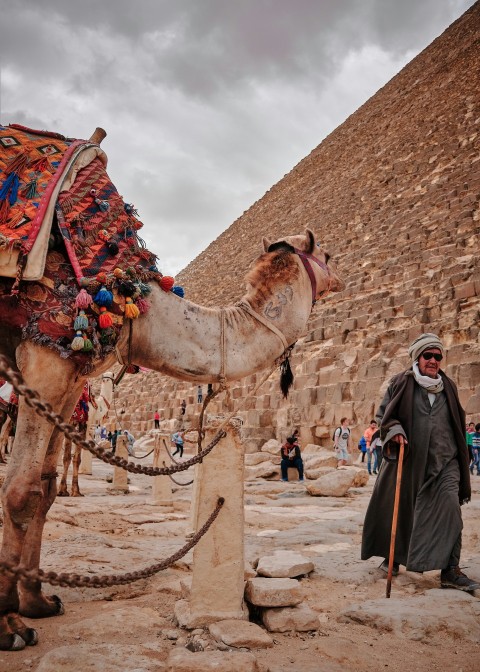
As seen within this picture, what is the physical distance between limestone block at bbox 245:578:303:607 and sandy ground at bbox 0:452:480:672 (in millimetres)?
169

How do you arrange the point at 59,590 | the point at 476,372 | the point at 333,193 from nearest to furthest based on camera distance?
the point at 59,590, the point at 476,372, the point at 333,193

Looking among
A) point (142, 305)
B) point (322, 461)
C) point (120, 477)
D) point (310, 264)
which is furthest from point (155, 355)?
point (322, 461)

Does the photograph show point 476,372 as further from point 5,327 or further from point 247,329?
point 5,327

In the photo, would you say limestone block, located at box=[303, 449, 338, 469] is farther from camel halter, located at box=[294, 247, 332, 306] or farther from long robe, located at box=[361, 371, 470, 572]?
camel halter, located at box=[294, 247, 332, 306]

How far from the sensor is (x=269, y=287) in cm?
316

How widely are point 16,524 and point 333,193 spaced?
3921 cm

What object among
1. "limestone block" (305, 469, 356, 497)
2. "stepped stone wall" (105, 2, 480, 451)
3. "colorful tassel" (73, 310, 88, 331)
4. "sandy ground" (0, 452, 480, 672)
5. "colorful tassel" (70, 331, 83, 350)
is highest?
"stepped stone wall" (105, 2, 480, 451)

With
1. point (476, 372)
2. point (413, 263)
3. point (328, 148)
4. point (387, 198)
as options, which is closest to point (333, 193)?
point (387, 198)

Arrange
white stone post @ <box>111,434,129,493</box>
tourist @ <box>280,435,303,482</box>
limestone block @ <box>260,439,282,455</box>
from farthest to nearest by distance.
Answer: limestone block @ <box>260,439,282,455</box> < tourist @ <box>280,435,303,482</box> < white stone post @ <box>111,434,129,493</box>

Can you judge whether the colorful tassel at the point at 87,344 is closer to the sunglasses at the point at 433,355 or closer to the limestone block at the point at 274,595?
the limestone block at the point at 274,595

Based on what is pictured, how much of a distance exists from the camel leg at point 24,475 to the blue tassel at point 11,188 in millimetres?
780

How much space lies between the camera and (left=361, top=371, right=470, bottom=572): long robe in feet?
11.9

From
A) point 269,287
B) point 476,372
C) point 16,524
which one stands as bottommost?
point 16,524

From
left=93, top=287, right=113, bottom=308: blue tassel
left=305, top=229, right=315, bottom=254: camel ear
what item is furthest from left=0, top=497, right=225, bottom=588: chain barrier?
left=305, top=229, right=315, bottom=254: camel ear
